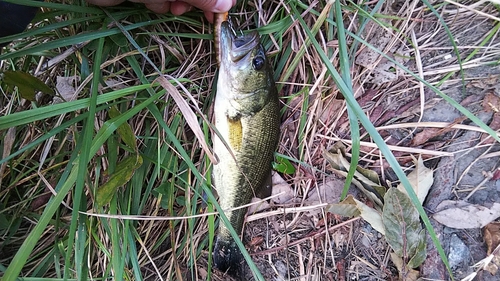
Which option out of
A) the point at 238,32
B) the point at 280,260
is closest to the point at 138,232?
the point at 280,260

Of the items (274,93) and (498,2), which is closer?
(498,2)

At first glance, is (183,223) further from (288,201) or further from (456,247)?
(456,247)

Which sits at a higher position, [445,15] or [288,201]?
[445,15]

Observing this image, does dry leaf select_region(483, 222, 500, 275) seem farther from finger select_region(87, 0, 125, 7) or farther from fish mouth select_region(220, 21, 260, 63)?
finger select_region(87, 0, 125, 7)

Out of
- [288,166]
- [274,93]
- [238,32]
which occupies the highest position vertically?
[238,32]

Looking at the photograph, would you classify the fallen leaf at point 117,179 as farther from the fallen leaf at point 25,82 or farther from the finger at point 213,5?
the finger at point 213,5

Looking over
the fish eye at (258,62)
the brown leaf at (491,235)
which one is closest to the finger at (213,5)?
the fish eye at (258,62)
